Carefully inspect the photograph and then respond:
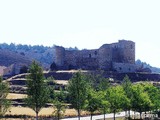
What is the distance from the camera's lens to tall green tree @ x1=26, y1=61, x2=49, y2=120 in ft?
175

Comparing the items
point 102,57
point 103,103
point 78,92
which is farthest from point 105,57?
point 103,103

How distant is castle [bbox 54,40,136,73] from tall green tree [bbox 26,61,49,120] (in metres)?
87.0

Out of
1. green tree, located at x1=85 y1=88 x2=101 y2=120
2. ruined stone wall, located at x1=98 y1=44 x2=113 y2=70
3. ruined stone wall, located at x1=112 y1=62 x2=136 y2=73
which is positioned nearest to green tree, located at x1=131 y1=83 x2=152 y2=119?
green tree, located at x1=85 y1=88 x2=101 y2=120

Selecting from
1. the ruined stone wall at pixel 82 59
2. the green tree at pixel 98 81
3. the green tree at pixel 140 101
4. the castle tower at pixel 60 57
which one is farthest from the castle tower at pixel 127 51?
the green tree at pixel 140 101

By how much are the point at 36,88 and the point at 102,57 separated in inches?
3540

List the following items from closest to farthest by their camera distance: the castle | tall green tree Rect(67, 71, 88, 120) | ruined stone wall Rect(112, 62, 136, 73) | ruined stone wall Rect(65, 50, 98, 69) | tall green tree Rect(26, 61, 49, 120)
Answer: tall green tree Rect(26, 61, 49, 120)
tall green tree Rect(67, 71, 88, 120)
ruined stone wall Rect(112, 62, 136, 73)
the castle
ruined stone wall Rect(65, 50, 98, 69)

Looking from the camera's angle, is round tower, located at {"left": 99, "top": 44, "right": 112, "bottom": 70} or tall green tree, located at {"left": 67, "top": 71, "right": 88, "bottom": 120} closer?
tall green tree, located at {"left": 67, "top": 71, "right": 88, "bottom": 120}

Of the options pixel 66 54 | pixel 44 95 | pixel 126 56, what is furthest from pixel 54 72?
pixel 44 95

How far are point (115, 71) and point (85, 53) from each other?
14.1 meters

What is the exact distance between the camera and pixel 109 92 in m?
61.5

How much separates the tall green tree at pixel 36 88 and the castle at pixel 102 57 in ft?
286

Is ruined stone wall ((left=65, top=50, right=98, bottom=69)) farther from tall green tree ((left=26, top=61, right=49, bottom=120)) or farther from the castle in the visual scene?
tall green tree ((left=26, top=61, right=49, bottom=120))

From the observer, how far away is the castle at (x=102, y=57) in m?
142

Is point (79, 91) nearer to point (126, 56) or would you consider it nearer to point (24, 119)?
point (24, 119)
